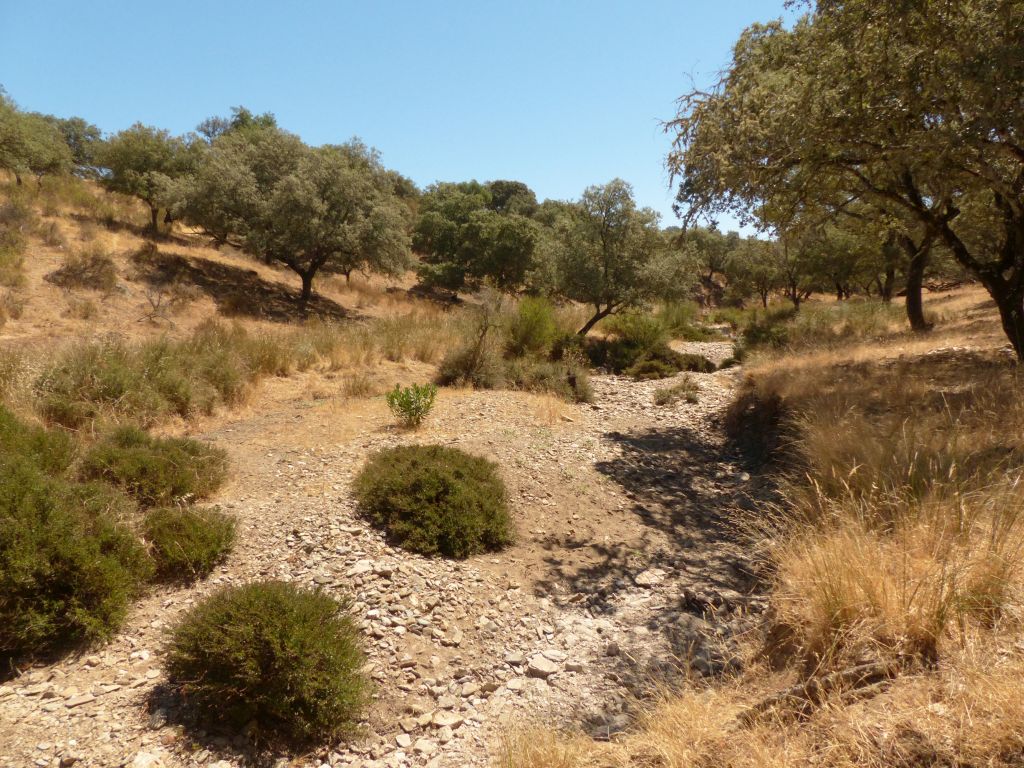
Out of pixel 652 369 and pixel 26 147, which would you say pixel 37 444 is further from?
pixel 26 147

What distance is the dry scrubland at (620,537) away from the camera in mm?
2504

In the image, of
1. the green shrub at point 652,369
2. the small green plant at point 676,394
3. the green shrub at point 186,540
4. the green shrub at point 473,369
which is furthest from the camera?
the green shrub at point 652,369

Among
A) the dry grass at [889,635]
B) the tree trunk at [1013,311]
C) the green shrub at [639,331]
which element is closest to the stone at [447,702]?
the dry grass at [889,635]

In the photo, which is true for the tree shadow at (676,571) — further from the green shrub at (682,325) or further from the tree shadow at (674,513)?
the green shrub at (682,325)

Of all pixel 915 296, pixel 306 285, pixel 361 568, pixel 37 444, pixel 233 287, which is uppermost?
pixel 306 285

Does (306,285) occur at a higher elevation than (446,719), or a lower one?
higher

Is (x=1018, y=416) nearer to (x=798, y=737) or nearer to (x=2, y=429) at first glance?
(x=798, y=737)

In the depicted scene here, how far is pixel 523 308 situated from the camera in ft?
46.8

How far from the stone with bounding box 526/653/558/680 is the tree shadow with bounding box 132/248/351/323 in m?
15.0

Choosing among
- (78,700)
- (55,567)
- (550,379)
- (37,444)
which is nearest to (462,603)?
(78,700)

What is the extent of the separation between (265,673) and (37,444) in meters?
3.89

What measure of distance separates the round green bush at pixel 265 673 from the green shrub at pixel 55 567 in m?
0.76

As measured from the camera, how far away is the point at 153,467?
5.28 m

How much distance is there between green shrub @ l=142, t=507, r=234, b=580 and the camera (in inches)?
173
